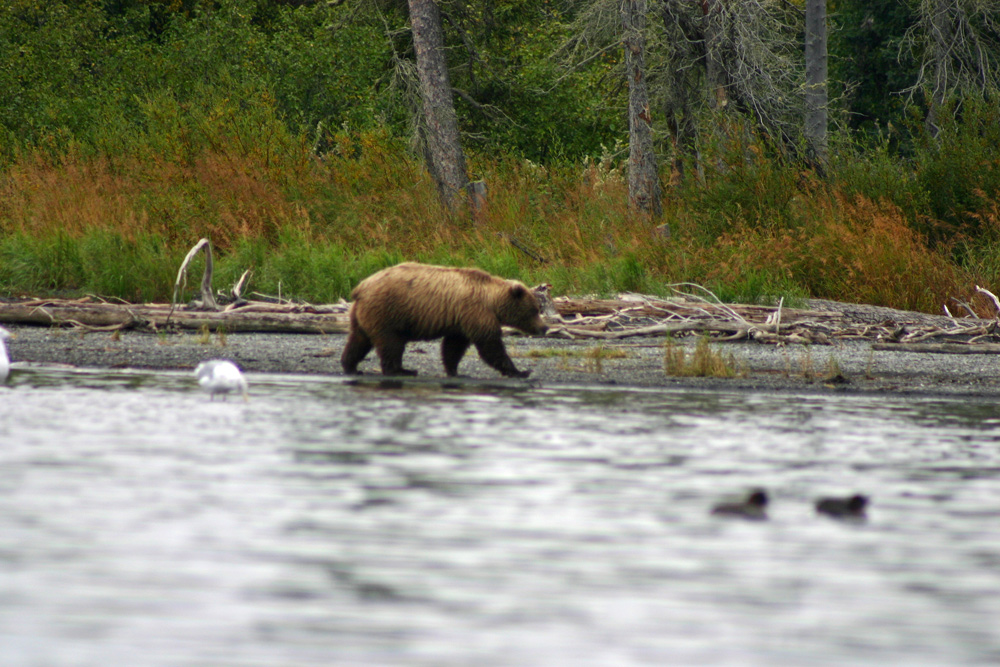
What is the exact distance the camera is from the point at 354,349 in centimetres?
1086

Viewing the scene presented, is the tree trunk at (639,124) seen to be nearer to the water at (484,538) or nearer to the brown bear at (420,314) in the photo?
the brown bear at (420,314)

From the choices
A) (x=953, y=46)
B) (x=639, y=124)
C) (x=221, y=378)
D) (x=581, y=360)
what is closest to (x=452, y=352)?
(x=581, y=360)

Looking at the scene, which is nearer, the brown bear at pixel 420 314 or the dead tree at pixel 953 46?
the brown bear at pixel 420 314

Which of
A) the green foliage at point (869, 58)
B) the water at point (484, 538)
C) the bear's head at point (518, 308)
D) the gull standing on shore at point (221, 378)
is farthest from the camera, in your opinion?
the green foliage at point (869, 58)

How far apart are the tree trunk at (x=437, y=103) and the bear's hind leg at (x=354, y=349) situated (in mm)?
10226

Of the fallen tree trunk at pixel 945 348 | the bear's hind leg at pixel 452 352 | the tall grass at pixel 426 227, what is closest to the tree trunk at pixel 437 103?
the tall grass at pixel 426 227

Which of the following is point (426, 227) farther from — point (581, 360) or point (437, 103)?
point (581, 360)

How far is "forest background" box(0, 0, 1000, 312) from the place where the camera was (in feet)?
52.4

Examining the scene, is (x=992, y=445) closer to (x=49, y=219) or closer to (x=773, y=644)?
(x=773, y=644)

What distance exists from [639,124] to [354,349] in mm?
9300

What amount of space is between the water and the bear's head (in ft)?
6.77

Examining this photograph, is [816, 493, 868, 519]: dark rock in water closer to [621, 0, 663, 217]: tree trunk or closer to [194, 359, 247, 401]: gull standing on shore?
[194, 359, 247, 401]: gull standing on shore

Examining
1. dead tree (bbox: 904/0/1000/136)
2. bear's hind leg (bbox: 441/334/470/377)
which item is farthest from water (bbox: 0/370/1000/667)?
dead tree (bbox: 904/0/1000/136)

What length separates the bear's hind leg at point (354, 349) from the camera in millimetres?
10750
